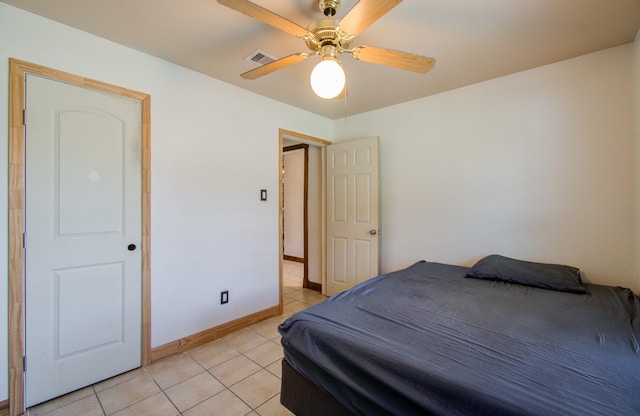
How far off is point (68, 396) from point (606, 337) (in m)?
3.07

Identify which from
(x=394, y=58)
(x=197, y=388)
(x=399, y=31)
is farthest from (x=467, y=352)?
(x=399, y=31)

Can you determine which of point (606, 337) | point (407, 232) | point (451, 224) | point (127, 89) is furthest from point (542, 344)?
point (127, 89)

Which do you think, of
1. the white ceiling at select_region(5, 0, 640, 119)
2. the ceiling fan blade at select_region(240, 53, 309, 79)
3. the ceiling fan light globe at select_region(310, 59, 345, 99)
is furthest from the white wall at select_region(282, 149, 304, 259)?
the ceiling fan light globe at select_region(310, 59, 345, 99)

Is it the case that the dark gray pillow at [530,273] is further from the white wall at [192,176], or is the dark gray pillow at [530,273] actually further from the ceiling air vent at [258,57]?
the ceiling air vent at [258,57]

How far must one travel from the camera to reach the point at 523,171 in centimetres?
250

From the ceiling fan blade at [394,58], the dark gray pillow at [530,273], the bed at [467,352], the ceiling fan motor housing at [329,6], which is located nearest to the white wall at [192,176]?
the bed at [467,352]

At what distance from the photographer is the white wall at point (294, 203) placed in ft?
19.9

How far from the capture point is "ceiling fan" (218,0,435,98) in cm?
125

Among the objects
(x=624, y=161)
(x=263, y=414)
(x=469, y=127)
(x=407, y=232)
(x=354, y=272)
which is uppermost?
(x=469, y=127)

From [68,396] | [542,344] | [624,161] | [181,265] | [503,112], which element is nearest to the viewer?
[542,344]

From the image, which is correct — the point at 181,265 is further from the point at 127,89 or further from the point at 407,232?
the point at 407,232

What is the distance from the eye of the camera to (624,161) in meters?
2.09

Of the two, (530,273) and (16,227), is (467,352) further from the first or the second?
(16,227)

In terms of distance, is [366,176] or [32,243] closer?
[32,243]
